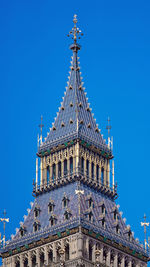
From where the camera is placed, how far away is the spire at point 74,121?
169 metres

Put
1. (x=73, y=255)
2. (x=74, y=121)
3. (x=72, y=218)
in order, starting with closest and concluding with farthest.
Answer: (x=73, y=255) → (x=72, y=218) → (x=74, y=121)

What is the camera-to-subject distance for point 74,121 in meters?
170

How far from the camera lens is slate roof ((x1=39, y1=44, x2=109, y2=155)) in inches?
6668

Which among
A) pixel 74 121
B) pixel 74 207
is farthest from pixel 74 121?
pixel 74 207

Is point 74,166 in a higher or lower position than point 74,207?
higher

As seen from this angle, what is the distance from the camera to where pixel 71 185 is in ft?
541

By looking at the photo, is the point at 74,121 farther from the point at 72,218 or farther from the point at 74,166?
the point at 72,218

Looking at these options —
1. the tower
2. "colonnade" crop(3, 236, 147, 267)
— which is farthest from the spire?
Answer: "colonnade" crop(3, 236, 147, 267)

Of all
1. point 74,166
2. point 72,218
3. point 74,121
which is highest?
point 74,121

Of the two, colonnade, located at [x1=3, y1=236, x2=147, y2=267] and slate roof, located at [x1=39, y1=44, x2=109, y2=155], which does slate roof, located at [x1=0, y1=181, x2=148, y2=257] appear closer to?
colonnade, located at [x1=3, y1=236, x2=147, y2=267]

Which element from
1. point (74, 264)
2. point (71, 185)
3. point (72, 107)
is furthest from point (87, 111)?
point (74, 264)

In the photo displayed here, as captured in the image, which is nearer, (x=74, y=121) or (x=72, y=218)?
(x=72, y=218)

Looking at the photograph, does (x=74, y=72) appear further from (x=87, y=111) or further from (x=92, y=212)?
(x=92, y=212)

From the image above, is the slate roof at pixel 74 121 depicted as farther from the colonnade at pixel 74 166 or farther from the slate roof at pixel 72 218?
the slate roof at pixel 72 218
